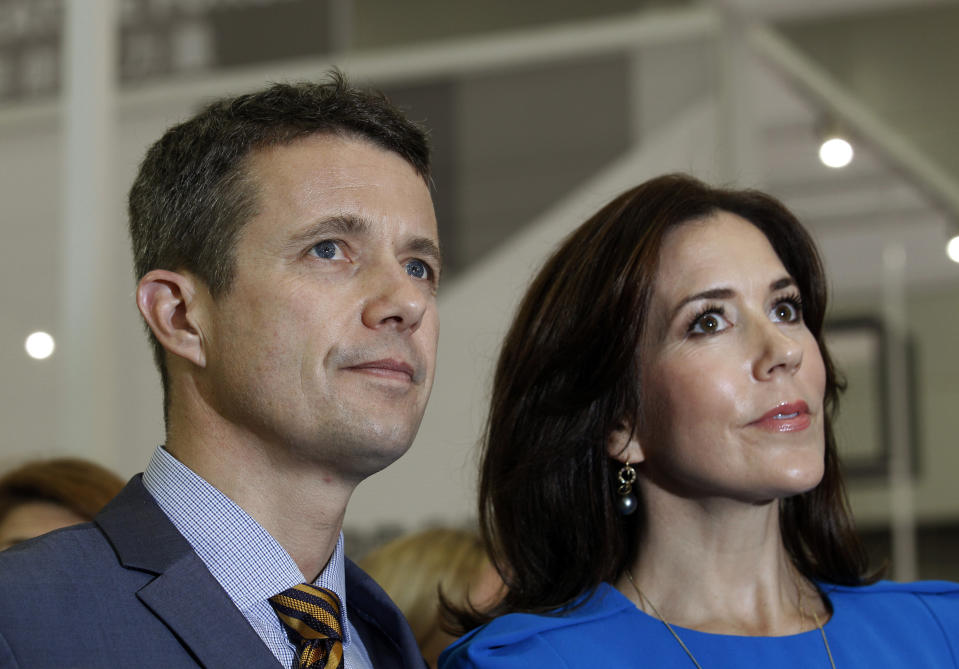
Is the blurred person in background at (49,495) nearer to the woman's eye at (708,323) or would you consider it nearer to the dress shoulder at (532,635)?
the dress shoulder at (532,635)

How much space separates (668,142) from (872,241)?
5.21 ft

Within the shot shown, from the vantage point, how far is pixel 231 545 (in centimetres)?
185

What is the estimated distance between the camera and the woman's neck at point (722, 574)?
2359 mm

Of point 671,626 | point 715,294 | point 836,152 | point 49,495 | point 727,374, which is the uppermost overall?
point 836,152

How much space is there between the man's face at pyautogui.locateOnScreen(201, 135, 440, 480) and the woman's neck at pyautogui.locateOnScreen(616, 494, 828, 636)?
65cm

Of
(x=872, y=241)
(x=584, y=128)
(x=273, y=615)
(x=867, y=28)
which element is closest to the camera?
(x=273, y=615)

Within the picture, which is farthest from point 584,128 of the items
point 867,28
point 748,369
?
point 748,369

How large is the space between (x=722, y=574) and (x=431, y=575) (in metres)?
0.97

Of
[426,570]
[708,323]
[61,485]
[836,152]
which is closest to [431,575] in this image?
[426,570]

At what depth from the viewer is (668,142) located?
15.9ft

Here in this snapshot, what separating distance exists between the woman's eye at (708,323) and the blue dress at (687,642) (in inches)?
19.2

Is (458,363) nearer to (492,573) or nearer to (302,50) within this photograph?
(302,50)

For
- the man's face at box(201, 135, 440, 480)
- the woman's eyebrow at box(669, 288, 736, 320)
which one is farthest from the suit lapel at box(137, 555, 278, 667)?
the woman's eyebrow at box(669, 288, 736, 320)

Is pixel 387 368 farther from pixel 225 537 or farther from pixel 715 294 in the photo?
pixel 715 294
